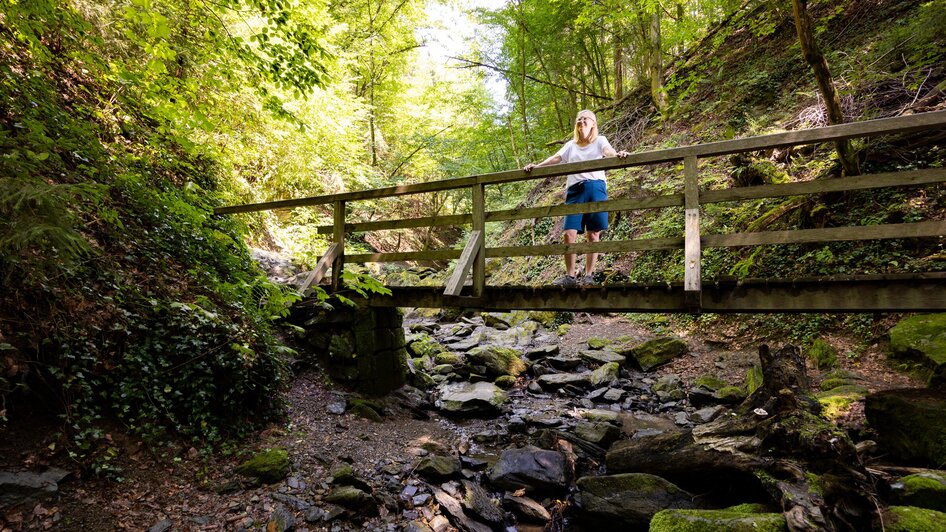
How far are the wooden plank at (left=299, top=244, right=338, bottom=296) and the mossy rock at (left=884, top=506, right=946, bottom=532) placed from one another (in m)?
5.92

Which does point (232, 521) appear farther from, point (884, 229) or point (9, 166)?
point (884, 229)

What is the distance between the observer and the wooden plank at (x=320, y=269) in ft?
19.4

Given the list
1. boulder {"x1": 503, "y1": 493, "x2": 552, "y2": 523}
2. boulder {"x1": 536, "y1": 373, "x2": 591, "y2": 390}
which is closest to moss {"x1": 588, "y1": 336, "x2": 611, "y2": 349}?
boulder {"x1": 536, "y1": 373, "x2": 591, "y2": 390}

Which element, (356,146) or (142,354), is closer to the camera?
(142,354)

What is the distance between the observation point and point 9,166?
246 centimetres

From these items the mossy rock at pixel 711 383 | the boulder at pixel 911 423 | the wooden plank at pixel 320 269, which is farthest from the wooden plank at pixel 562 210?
the mossy rock at pixel 711 383

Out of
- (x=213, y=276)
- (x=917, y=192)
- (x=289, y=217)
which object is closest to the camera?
(x=213, y=276)

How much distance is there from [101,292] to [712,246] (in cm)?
552

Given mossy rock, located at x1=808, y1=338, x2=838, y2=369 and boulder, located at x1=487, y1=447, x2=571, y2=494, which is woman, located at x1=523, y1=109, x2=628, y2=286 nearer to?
boulder, located at x1=487, y1=447, x2=571, y2=494

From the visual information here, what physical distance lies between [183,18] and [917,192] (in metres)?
10.9

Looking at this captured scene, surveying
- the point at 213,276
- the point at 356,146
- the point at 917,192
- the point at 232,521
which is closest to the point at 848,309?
the point at 917,192

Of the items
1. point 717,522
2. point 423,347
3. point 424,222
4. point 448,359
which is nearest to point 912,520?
point 717,522

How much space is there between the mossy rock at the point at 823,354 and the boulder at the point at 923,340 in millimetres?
617

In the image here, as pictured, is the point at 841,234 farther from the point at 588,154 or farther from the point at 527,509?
the point at 527,509
